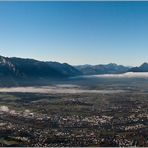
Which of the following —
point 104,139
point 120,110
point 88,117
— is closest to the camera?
point 104,139

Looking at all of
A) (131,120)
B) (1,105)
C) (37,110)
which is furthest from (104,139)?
(1,105)


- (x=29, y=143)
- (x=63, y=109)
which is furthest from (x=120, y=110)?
(x=29, y=143)

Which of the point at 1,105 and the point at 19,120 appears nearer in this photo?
the point at 19,120

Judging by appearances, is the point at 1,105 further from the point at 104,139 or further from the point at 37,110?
the point at 104,139

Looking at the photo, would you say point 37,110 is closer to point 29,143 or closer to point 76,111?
point 76,111

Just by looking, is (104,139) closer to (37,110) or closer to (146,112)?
(146,112)

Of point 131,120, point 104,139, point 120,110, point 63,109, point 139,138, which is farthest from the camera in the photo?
point 63,109

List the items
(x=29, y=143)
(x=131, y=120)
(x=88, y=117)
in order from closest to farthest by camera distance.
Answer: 1. (x=29, y=143)
2. (x=131, y=120)
3. (x=88, y=117)

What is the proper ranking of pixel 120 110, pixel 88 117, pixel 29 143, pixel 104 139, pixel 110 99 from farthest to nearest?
pixel 110 99 → pixel 120 110 → pixel 88 117 → pixel 104 139 → pixel 29 143

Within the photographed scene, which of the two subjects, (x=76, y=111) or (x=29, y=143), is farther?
(x=76, y=111)
